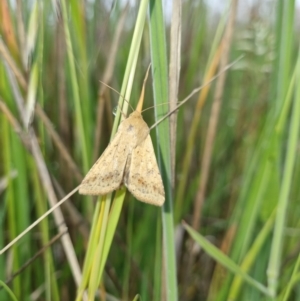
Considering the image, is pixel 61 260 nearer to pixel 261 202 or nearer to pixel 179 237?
pixel 179 237

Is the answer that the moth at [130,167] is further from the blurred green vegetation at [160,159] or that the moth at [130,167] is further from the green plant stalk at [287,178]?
the green plant stalk at [287,178]

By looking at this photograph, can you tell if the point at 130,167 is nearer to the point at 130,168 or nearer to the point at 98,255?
the point at 130,168

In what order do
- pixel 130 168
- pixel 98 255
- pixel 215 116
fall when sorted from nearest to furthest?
pixel 98 255 → pixel 130 168 → pixel 215 116

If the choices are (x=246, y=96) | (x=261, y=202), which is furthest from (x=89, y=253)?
(x=246, y=96)

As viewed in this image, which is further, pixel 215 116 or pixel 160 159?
pixel 215 116

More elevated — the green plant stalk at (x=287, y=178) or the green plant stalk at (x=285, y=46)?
the green plant stalk at (x=285, y=46)

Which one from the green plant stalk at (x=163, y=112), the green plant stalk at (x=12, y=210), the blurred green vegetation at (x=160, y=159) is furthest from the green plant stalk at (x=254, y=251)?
the green plant stalk at (x=12, y=210)

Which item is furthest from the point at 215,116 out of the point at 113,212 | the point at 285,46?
the point at 113,212
